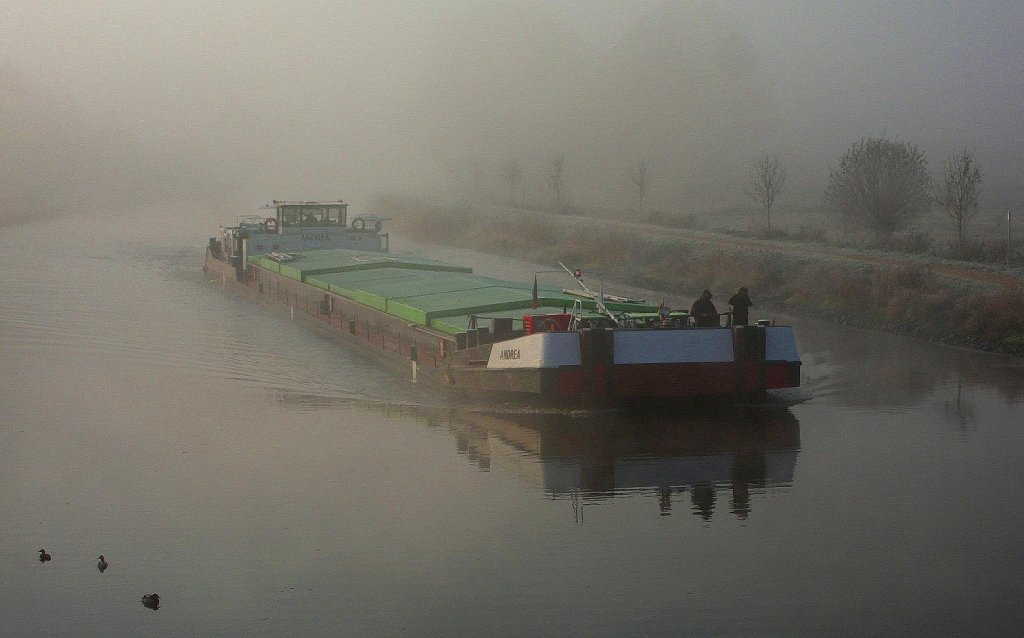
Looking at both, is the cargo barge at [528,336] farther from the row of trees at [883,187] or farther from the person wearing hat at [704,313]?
the row of trees at [883,187]

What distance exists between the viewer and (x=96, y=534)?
1205cm

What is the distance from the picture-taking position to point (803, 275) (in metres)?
32.4

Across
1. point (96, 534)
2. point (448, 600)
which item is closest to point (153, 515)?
point (96, 534)

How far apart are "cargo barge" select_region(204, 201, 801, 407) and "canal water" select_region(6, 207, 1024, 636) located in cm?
65

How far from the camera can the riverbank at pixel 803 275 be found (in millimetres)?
25406

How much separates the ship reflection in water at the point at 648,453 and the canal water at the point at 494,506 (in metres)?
0.05

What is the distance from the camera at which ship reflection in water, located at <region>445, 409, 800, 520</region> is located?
1380cm

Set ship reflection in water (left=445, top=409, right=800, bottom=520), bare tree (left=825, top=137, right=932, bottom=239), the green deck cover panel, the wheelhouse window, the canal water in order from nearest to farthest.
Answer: the canal water
ship reflection in water (left=445, top=409, right=800, bottom=520)
the green deck cover panel
the wheelhouse window
bare tree (left=825, top=137, right=932, bottom=239)

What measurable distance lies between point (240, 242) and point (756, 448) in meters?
24.8

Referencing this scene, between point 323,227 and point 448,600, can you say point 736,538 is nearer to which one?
point 448,600

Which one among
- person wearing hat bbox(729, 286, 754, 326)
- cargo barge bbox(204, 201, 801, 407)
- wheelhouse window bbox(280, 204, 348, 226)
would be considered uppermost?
wheelhouse window bbox(280, 204, 348, 226)

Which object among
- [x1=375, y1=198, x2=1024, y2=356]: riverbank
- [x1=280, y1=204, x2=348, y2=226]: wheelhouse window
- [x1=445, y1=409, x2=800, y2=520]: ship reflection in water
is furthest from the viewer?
[x1=280, y1=204, x2=348, y2=226]: wheelhouse window

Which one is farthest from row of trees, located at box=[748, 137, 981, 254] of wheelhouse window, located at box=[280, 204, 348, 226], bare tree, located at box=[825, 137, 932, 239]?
wheelhouse window, located at box=[280, 204, 348, 226]

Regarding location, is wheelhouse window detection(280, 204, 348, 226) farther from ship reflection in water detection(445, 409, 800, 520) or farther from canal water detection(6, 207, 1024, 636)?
ship reflection in water detection(445, 409, 800, 520)
